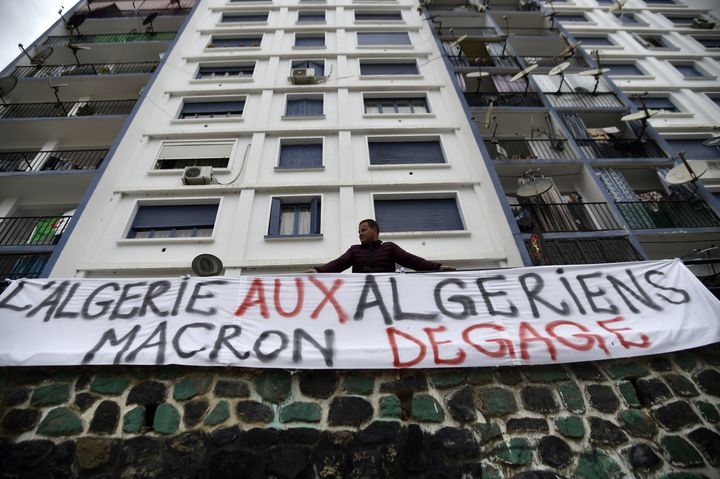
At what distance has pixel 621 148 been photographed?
11297 mm

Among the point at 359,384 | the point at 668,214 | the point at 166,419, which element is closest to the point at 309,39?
the point at 668,214

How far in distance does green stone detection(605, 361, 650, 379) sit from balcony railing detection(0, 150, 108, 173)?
526 inches

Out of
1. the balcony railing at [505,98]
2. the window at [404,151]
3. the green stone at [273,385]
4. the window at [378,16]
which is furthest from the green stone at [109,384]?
the window at [378,16]

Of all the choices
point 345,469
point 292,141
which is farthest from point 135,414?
point 292,141

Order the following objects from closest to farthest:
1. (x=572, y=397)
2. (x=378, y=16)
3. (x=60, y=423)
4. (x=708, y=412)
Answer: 1. (x=60, y=423)
2. (x=708, y=412)
3. (x=572, y=397)
4. (x=378, y=16)

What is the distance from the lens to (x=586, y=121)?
12.4 meters

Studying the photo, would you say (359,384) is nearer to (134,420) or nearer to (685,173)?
(134,420)

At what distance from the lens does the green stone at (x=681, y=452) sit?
11.8ft

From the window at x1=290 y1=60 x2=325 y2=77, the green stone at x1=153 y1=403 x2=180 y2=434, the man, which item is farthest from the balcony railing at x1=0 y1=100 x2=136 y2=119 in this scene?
the green stone at x1=153 y1=403 x2=180 y2=434

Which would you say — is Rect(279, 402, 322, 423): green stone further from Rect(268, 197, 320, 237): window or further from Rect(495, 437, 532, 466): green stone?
Rect(268, 197, 320, 237): window

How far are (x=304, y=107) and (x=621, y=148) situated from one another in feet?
34.2

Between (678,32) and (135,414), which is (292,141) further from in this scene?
(678,32)

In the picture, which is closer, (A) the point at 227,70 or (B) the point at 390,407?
(B) the point at 390,407

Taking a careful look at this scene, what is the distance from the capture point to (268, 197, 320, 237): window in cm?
876
